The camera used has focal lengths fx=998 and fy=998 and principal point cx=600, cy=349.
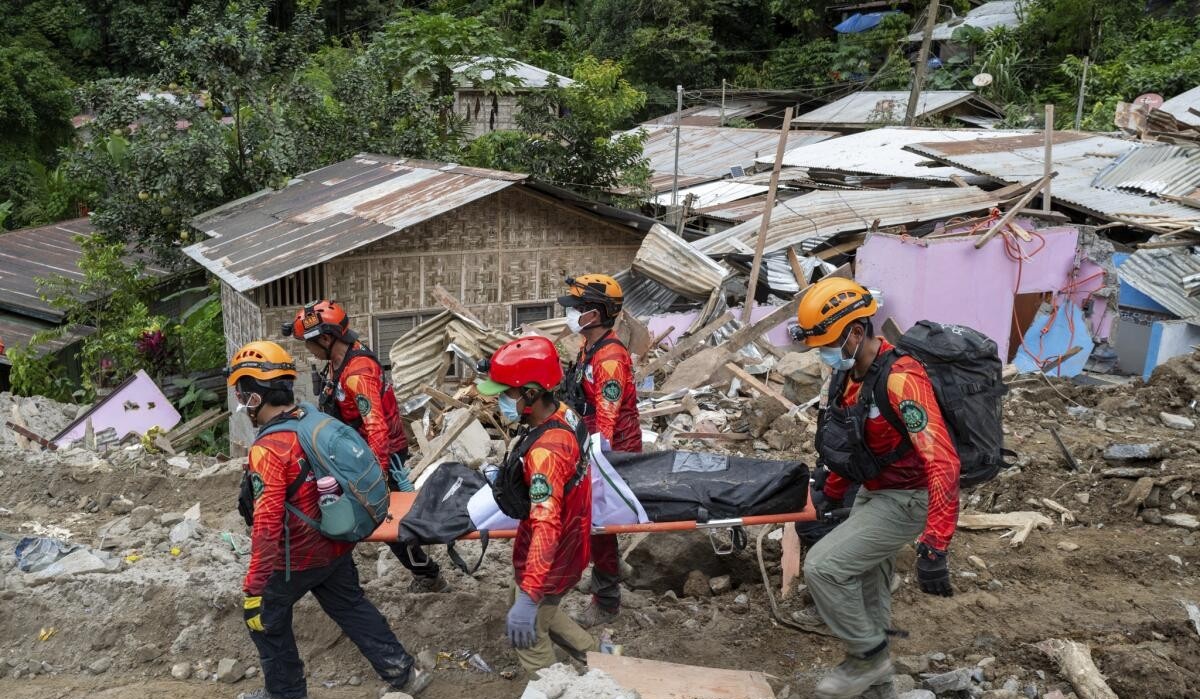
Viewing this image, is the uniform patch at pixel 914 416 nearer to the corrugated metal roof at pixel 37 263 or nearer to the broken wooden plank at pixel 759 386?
the broken wooden plank at pixel 759 386

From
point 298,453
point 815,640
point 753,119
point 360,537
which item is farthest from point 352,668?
point 753,119

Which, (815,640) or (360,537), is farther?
(815,640)

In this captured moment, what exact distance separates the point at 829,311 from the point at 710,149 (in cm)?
2238

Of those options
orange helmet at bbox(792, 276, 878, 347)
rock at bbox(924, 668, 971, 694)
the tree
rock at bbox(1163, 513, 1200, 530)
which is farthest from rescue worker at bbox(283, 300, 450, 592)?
the tree

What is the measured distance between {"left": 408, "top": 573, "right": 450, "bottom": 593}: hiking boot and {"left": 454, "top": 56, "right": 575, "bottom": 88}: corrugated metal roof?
15.1m

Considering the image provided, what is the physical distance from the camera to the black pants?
5.03m

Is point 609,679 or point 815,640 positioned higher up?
point 609,679

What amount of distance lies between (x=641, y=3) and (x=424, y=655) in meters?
33.0

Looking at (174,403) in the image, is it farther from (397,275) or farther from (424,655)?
(424,655)

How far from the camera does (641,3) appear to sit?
3562 cm

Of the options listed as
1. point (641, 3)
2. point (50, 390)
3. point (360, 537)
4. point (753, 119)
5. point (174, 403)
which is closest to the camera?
point (360, 537)

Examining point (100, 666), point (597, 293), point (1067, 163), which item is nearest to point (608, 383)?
point (597, 293)

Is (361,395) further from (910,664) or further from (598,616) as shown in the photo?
(910,664)

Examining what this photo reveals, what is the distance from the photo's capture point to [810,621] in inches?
246
